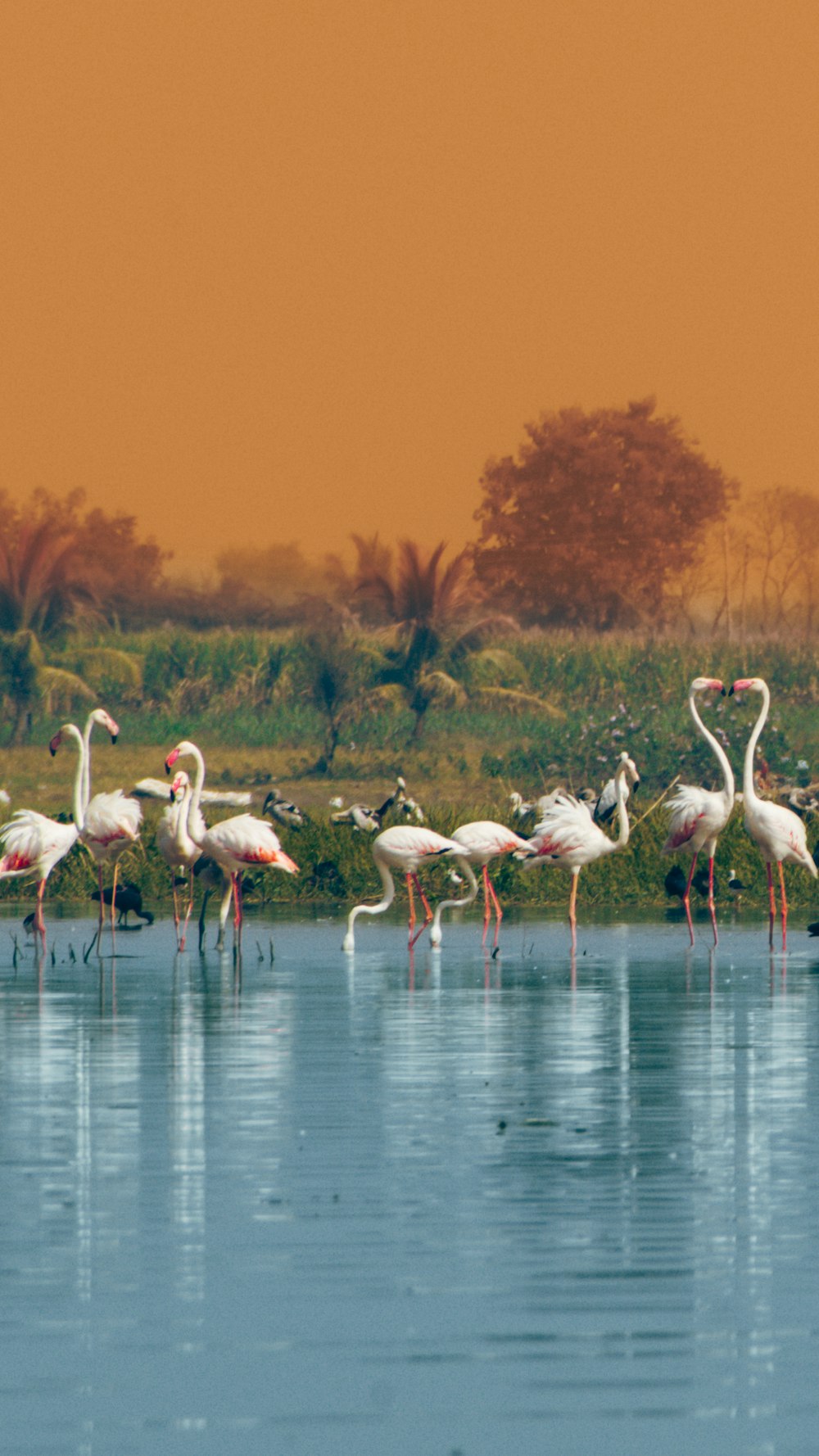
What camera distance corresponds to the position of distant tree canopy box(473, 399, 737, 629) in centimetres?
6266

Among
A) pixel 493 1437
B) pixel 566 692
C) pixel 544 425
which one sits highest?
pixel 544 425

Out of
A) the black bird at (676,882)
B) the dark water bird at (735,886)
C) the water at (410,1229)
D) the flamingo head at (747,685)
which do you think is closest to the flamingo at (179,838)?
the black bird at (676,882)

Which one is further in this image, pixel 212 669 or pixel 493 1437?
pixel 212 669

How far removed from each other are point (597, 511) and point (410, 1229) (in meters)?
56.1

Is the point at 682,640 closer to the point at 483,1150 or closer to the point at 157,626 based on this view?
the point at 157,626

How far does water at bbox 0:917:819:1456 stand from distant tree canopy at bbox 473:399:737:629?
47.2m

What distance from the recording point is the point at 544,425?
64.6 meters

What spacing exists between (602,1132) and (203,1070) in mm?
2729

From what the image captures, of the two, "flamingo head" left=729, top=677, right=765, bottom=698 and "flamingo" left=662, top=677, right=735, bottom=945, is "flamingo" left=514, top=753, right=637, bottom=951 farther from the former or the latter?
"flamingo head" left=729, top=677, right=765, bottom=698

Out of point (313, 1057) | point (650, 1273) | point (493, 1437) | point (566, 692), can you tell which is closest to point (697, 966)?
point (313, 1057)

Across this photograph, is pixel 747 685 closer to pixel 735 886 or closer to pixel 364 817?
pixel 735 886

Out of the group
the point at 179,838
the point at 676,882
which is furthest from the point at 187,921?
the point at 676,882

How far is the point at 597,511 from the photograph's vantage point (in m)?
64.0

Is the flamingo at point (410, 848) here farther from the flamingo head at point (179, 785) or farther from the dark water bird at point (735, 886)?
the dark water bird at point (735, 886)
